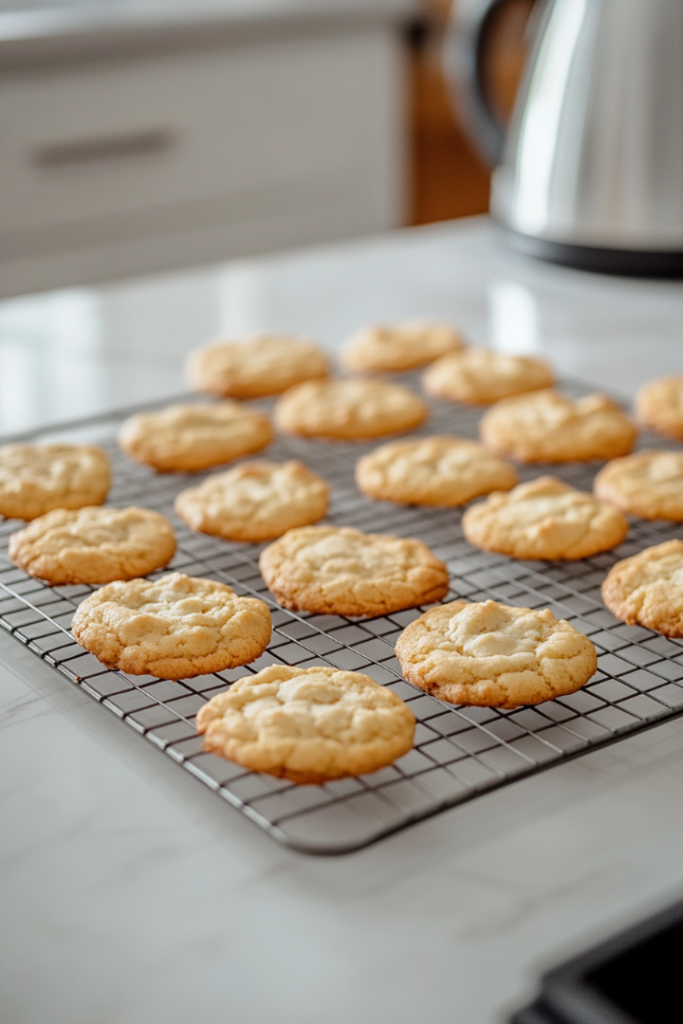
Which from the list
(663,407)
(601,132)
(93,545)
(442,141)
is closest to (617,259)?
(601,132)

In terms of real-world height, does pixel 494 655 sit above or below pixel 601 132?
below

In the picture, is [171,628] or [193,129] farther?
[193,129]

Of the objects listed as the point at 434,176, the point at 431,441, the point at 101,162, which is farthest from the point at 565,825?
the point at 434,176

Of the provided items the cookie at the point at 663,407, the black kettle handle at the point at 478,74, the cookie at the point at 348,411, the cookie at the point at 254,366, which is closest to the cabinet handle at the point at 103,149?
the black kettle handle at the point at 478,74

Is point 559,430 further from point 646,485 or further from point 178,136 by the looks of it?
point 178,136

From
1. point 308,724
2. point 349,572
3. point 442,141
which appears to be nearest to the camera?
point 308,724

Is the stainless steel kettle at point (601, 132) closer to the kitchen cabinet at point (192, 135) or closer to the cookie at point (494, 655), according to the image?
the cookie at point (494, 655)

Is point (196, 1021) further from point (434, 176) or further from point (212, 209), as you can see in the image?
point (434, 176)

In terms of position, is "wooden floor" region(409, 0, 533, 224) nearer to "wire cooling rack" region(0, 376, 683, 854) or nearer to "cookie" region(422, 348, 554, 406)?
"cookie" region(422, 348, 554, 406)

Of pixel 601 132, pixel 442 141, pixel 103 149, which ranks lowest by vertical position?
pixel 442 141
